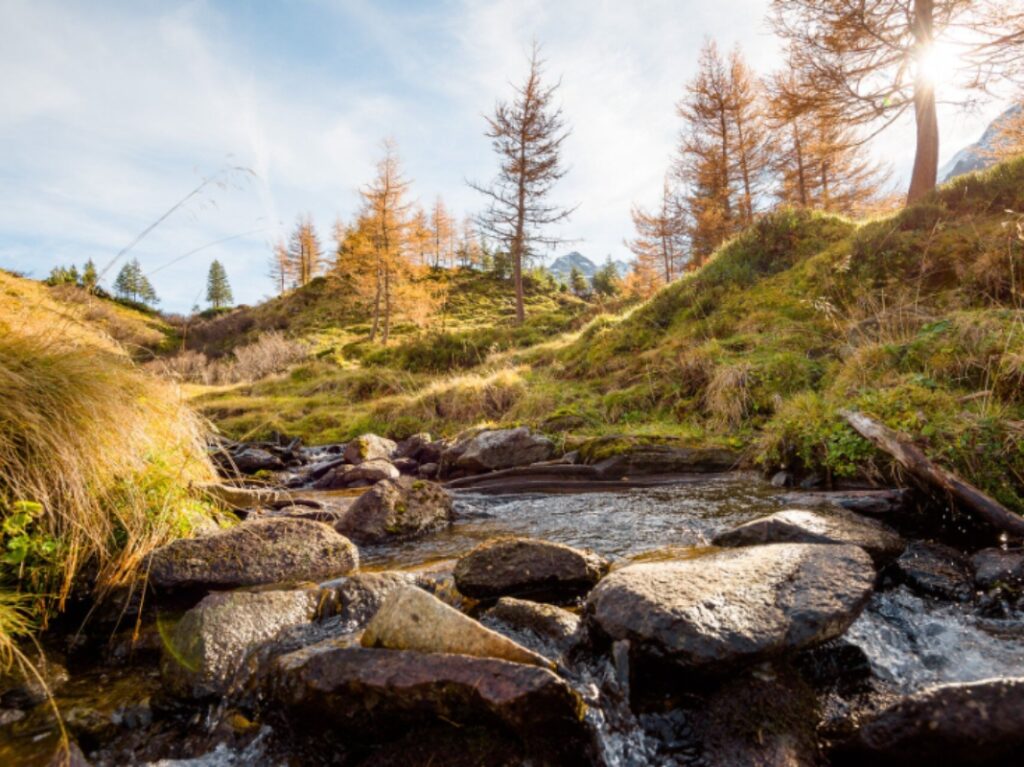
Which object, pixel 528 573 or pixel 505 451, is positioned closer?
pixel 528 573

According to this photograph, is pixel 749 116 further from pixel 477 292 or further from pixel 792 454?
pixel 477 292

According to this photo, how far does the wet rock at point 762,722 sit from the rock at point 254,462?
7792 millimetres

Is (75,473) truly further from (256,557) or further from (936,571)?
(936,571)

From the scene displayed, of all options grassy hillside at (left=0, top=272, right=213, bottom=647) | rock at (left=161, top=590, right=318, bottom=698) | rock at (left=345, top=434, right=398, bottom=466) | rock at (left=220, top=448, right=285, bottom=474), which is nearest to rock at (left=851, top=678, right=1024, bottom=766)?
rock at (left=161, top=590, right=318, bottom=698)

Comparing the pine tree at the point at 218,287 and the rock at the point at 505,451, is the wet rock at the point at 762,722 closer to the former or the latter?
the rock at the point at 505,451

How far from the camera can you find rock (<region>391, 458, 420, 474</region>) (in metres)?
7.53

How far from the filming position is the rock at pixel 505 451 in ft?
22.7

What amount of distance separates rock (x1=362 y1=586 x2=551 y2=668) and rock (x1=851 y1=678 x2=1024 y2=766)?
Answer: 1083mm

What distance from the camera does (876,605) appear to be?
2428 mm

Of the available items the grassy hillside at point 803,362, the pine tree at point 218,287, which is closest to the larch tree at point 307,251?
the pine tree at point 218,287

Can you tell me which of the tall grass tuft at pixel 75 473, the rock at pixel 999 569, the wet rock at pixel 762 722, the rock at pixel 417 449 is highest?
the tall grass tuft at pixel 75 473

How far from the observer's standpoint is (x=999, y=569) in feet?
8.20

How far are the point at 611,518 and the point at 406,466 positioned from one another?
13.9 feet

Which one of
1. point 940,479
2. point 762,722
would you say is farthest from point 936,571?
point 762,722
